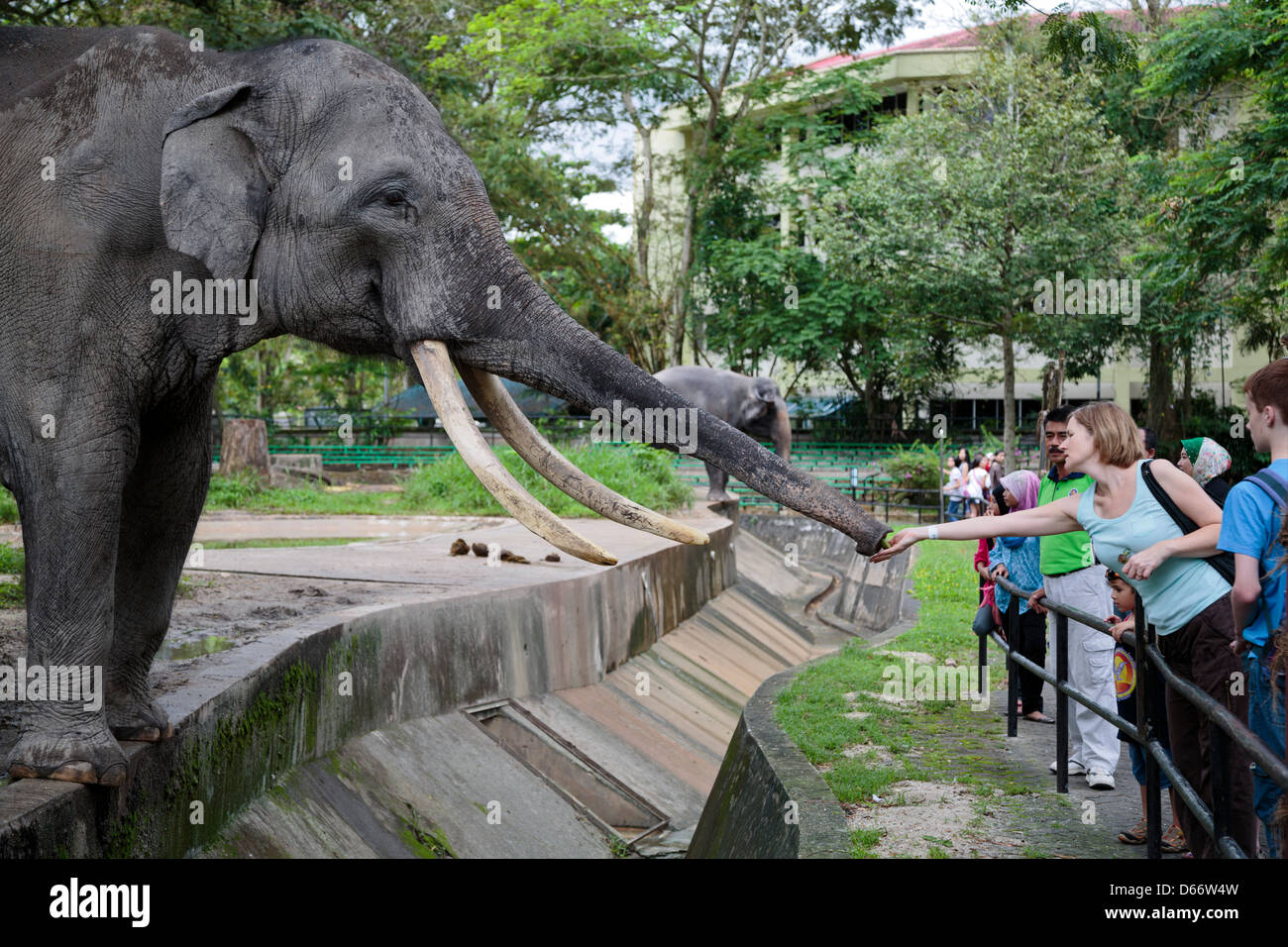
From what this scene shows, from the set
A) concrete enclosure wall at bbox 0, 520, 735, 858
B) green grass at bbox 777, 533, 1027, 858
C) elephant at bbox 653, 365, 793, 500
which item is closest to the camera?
concrete enclosure wall at bbox 0, 520, 735, 858

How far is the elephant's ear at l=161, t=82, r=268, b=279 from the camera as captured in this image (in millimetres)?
3912

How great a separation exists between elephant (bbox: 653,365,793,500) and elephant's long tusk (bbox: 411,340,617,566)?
546 inches

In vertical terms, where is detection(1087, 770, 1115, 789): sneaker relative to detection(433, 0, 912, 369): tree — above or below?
below

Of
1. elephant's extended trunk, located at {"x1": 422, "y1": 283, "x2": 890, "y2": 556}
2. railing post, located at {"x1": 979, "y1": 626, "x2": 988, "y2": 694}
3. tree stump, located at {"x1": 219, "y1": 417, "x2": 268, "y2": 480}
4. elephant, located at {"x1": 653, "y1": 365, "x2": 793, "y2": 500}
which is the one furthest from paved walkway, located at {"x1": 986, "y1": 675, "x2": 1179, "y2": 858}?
tree stump, located at {"x1": 219, "y1": 417, "x2": 268, "y2": 480}

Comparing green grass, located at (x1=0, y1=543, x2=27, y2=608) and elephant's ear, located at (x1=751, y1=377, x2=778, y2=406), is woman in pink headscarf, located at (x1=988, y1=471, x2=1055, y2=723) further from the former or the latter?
elephant's ear, located at (x1=751, y1=377, x2=778, y2=406)

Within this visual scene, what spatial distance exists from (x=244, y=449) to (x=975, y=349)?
21.8 metres

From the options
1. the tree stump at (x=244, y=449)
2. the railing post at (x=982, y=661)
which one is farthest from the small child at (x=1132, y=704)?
the tree stump at (x=244, y=449)

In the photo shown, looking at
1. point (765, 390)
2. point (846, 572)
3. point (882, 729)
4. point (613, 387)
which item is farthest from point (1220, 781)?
point (846, 572)

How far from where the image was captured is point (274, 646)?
19.8ft

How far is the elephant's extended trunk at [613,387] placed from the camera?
3758mm

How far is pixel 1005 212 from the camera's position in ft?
80.4

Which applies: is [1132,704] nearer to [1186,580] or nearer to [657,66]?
[1186,580]
